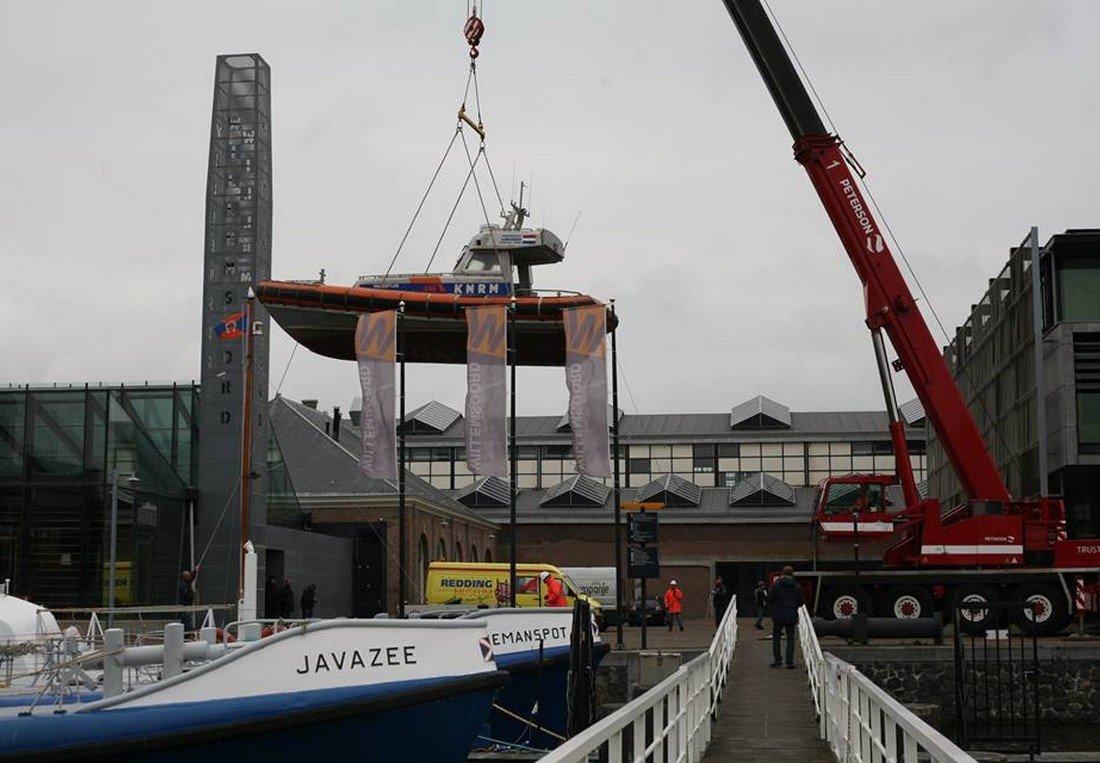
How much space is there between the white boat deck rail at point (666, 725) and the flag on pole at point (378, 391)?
12.5m

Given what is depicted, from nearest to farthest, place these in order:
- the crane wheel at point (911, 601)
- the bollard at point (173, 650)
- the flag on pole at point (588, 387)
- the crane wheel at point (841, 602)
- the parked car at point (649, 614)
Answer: the bollard at point (173, 650)
the crane wheel at point (911, 601)
the crane wheel at point (841, 602)
the flag on pole at point (588, 387)
the parked car at point (649, 614)

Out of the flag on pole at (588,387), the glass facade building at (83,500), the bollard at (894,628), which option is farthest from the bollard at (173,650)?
the glass facade building at (83,500)

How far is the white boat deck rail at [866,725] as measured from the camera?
6398 mm

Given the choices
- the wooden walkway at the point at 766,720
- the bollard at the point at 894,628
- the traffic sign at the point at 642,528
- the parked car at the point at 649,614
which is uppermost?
the traffic sign at the point at 642,528

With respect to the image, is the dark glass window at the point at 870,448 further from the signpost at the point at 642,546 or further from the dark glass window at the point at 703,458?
the signpost at the point at 642,546

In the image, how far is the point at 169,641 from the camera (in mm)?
12828

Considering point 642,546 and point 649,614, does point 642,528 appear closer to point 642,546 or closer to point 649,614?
point 642,546

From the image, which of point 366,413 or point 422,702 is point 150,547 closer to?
point 366,413

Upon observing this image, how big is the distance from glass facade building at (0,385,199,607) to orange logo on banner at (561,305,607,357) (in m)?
11.0

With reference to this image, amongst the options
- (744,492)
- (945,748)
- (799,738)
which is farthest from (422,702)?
(744,492)

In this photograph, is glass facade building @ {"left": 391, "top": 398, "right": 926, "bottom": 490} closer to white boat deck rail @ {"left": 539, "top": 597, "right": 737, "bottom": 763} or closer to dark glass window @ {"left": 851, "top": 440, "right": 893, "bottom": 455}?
dark glass window @ {"left": 851, "top": 440, "right": 893, "bottom": 455}

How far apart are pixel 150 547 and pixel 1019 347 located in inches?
934

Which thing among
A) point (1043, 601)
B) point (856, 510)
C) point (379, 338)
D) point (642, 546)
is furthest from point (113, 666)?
point (1043, 601)

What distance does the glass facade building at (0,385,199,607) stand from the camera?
116 ft
